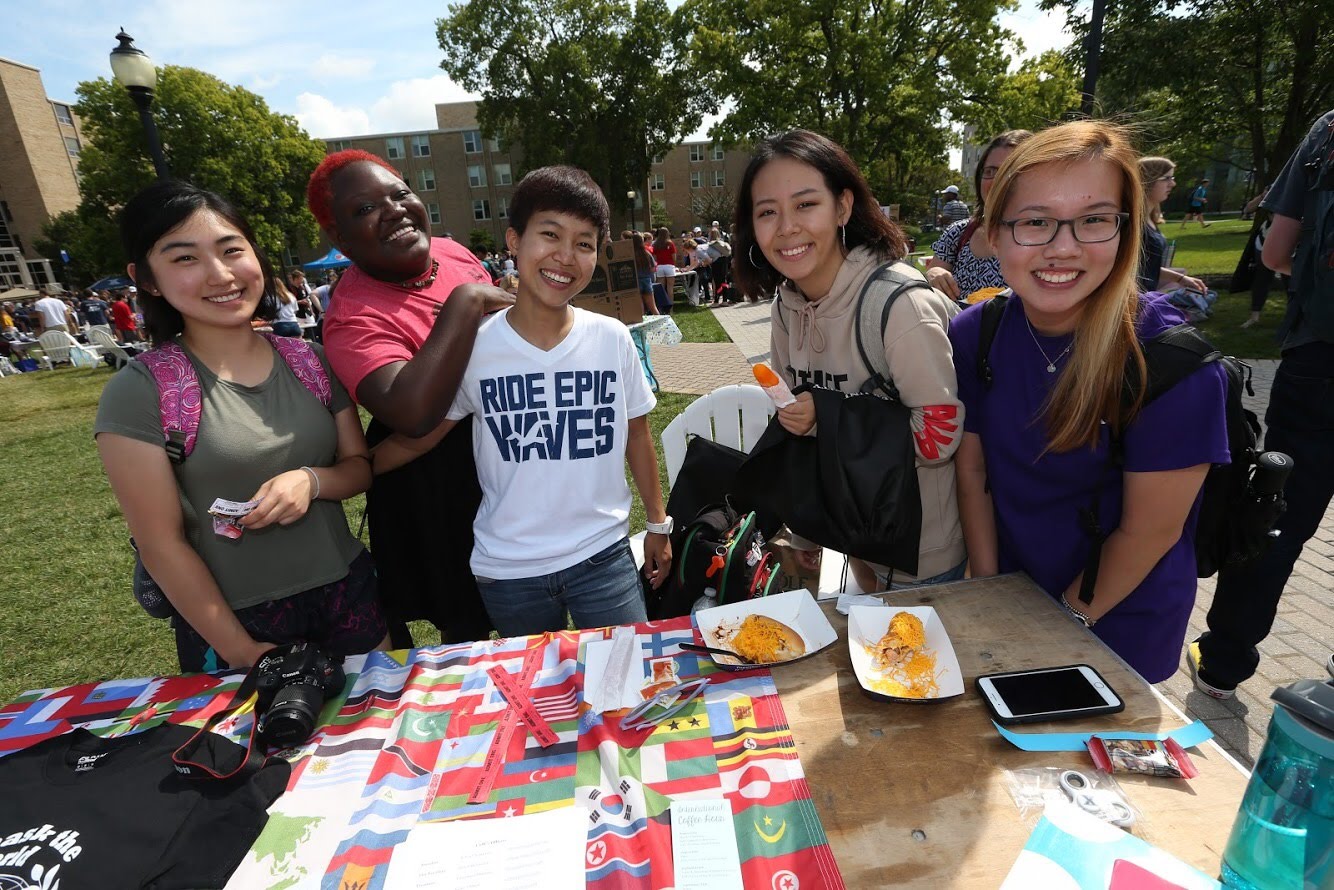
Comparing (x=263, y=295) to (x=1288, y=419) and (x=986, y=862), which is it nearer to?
(x=986, y=862)

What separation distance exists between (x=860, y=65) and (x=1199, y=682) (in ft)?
72.9

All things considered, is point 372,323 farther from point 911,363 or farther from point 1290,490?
point 1290,490

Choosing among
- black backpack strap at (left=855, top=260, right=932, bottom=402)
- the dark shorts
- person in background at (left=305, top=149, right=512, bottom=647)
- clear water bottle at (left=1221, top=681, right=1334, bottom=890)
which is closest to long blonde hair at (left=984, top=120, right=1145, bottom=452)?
black backpack strap at (left=855, top=260, right=932, bottom=402)

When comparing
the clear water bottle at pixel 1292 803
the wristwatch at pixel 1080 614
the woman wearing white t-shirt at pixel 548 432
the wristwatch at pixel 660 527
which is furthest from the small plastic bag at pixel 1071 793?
the wristwatch at pixel 660 527

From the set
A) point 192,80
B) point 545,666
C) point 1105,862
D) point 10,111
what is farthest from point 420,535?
point 10,111

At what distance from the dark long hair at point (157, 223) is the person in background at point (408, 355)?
0.38 metres

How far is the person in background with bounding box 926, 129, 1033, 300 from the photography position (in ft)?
11.5

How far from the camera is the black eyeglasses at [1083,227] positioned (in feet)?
4.96

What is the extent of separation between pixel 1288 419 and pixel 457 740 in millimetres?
3153

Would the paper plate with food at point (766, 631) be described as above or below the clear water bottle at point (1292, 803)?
below

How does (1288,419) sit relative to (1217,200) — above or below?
below

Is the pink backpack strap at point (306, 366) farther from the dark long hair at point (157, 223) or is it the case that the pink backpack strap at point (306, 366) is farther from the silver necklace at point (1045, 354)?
the silver necklace at point (1045, 354)

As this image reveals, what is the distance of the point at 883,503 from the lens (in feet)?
5.82

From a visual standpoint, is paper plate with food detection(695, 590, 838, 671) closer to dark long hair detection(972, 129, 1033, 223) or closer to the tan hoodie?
the tan hoodie
